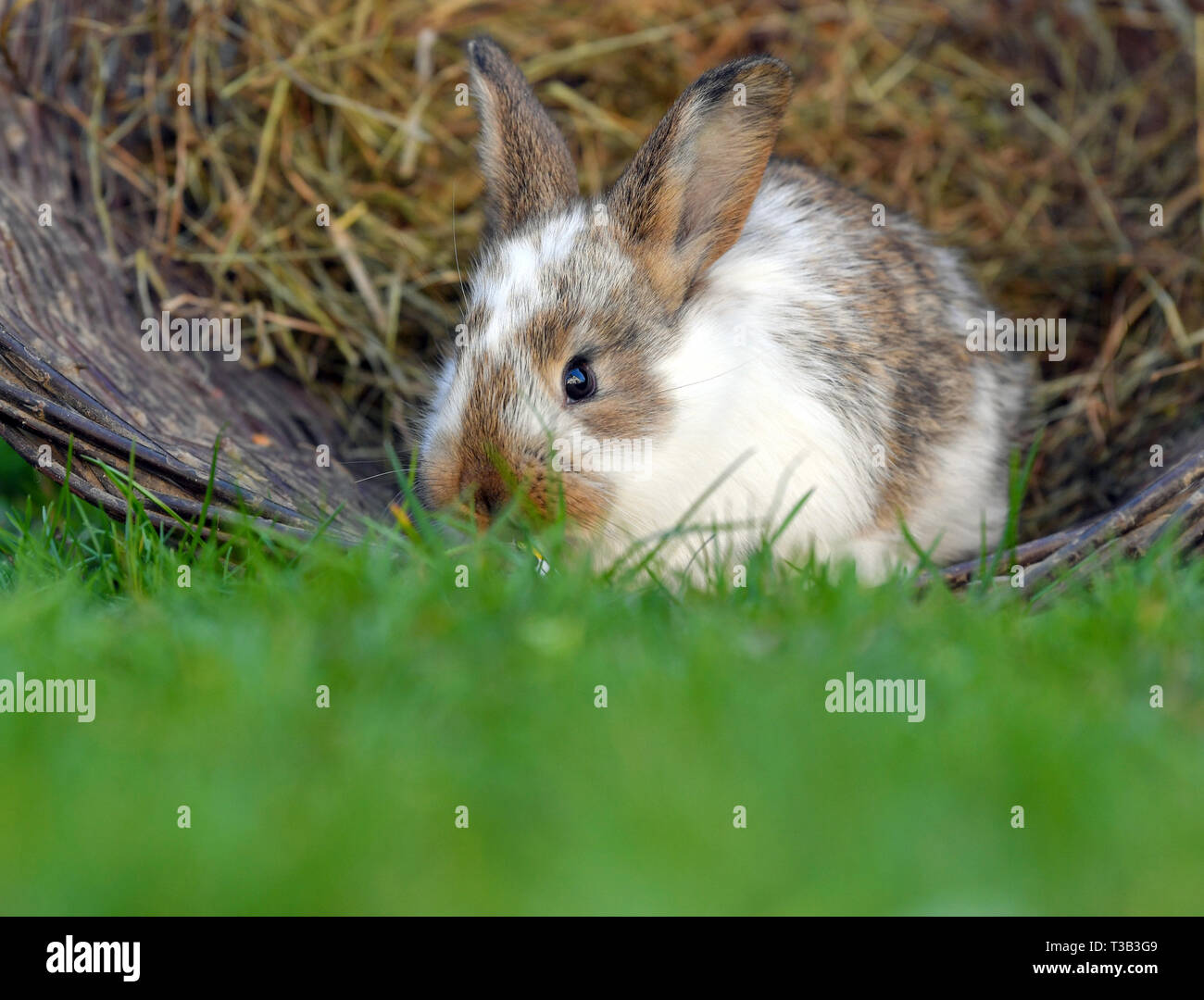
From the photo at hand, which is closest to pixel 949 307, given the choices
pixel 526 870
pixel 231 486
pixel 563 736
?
pixel 231 486

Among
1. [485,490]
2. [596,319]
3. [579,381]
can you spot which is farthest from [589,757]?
[596,319]

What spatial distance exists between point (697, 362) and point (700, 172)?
0.67m

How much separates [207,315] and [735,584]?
2984 mm

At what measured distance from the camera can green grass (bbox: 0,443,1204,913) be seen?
2361 millimetres

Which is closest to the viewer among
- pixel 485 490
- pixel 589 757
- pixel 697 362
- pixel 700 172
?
pixel 589 757

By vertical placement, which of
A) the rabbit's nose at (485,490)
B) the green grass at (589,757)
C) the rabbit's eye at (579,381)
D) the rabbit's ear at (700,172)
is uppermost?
the rabbit's ear at (700,172)

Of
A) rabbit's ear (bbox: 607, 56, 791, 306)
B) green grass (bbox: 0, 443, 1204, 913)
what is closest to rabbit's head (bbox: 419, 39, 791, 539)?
rabbit's ear (bbox: 607, 56, 791, 306)

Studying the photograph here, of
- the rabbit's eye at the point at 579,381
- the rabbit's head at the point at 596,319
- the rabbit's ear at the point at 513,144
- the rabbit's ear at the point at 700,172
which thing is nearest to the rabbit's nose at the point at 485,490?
the rabbit's head at the point at 596,319

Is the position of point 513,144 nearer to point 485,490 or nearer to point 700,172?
point 700,172

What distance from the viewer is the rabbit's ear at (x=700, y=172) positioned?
177 inches

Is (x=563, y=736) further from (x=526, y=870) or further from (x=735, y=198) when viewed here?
(x=735, y=198)

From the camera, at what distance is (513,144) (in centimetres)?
503

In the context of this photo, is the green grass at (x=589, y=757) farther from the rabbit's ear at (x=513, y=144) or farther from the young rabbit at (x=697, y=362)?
the rabbit's ear at (x=513, y=144)

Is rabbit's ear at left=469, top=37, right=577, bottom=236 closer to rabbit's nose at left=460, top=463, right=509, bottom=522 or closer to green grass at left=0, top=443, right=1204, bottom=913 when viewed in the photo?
rabbit's nose at left=460, top=463, right=509, bottom=522
